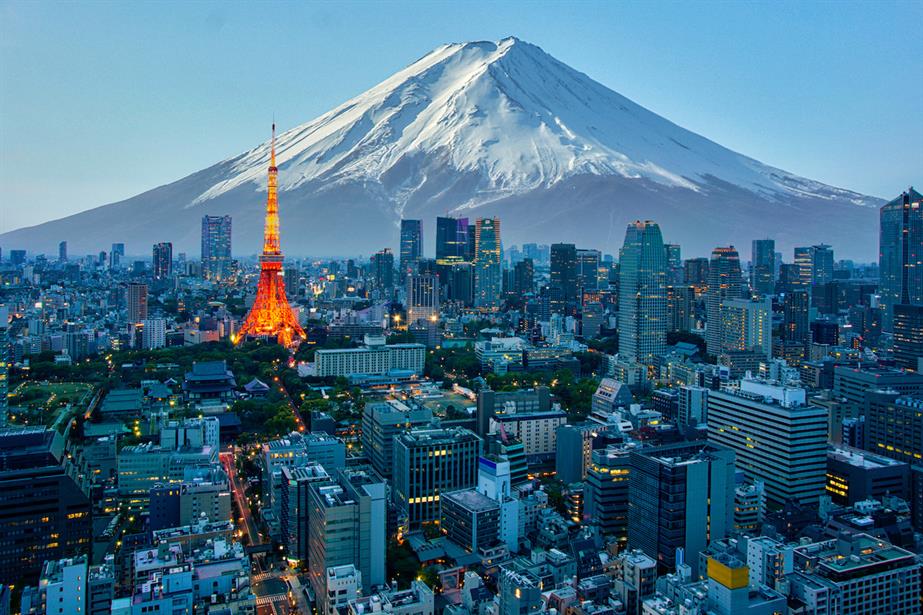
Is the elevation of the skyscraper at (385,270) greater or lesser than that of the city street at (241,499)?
greater

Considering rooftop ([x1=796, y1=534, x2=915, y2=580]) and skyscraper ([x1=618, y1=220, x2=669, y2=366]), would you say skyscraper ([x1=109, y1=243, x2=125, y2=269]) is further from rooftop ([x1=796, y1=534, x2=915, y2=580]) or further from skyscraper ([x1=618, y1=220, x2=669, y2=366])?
rooftop ([x1=796, y1=534, x2=915, y2=580])

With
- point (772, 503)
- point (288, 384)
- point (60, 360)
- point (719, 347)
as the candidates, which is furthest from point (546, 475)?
point (60, 360)

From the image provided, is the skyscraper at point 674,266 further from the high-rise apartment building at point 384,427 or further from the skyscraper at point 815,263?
the high-rise apartment building at point 384,427

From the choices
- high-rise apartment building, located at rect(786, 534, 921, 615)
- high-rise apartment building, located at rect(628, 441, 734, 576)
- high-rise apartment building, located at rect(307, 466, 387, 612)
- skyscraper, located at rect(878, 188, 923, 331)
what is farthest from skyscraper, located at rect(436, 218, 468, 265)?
high-rise apartment building, located at rect(786, 534, 921, 615)

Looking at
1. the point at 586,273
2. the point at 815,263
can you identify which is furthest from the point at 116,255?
the point at 815,263

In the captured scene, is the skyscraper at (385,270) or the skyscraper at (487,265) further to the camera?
the skyscraper at (385,270)

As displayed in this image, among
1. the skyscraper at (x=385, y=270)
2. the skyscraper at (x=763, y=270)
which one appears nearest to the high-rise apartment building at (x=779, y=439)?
the skyscraper at (x=763, y=270)

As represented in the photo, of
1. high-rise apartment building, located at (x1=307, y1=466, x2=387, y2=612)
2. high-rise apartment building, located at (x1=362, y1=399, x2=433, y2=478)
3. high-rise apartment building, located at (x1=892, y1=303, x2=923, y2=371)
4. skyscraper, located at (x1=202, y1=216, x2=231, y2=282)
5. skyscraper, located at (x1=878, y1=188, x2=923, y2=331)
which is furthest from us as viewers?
skyscraper, located at (x1=202, y1=216, x2=231, y2=282)
